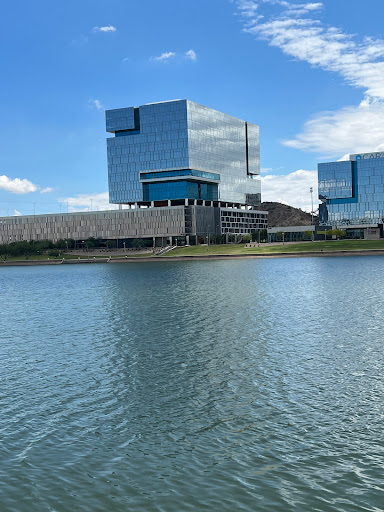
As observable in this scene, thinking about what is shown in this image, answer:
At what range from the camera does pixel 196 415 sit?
72.4 ft

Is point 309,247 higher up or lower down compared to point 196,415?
Result: higher up

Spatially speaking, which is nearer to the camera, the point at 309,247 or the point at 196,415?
the point at 196,415

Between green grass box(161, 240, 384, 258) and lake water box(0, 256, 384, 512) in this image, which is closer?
lake water box(0, 256, 384, 512)

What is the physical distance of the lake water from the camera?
15.7 meters

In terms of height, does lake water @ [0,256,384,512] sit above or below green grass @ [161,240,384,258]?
below

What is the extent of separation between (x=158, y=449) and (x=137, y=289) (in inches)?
2591

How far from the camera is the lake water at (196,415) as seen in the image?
1566 centimetres

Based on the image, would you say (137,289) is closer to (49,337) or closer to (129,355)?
(49,337)

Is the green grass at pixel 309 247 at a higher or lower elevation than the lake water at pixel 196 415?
higher

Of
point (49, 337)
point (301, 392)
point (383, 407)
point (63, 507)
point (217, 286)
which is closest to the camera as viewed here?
point (63, 507)

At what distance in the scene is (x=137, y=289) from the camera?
84.2m

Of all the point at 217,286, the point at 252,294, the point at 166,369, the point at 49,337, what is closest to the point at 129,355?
the point at 166,369

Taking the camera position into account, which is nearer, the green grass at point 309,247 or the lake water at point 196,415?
the lake water at point 196,415

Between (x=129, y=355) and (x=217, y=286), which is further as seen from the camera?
(x=217, y=286)
